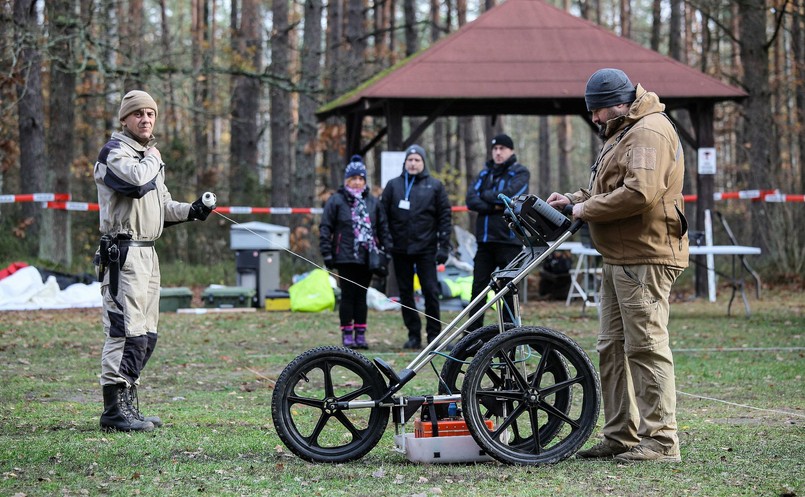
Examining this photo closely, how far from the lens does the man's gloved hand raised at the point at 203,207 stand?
6570 mm

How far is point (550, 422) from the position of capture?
5.72 meters

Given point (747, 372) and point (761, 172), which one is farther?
point (761, 172)

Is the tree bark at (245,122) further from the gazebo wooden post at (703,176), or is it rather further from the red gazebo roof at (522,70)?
the gazebo wooden post at (703,176)

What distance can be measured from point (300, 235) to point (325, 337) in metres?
13.5

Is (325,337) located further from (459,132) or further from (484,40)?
(459,132)

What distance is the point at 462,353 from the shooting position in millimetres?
5941

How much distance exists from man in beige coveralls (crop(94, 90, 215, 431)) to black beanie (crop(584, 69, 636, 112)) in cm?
237

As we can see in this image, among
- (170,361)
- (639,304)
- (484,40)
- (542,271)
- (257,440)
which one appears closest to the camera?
(639,304)

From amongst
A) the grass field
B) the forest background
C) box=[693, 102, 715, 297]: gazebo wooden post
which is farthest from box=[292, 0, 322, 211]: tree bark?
the grass field

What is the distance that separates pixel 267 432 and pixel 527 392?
186cm

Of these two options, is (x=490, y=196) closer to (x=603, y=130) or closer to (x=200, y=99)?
(x=603, y=130)

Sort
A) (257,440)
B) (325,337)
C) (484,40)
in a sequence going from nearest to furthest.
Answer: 1. (257,440)
2. (325,337)
3. (484,40)

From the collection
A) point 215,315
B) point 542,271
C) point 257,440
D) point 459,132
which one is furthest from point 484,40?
point 459,132

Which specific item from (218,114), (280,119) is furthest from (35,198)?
(280,119)
